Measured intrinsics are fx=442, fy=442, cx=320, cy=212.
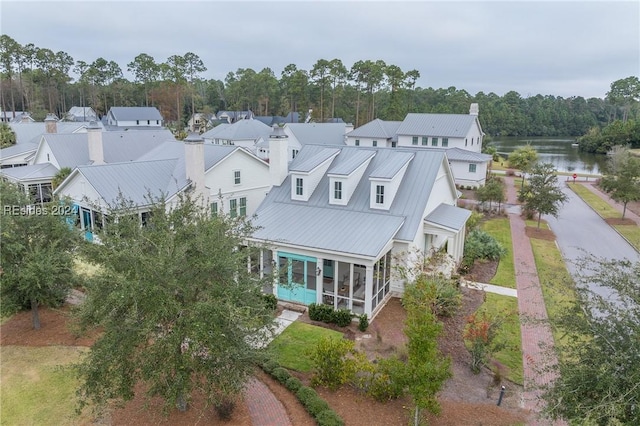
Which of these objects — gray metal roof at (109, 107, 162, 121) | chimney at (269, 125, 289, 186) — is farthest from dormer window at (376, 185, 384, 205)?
gray metal roof at (109, 107, 162, 121)

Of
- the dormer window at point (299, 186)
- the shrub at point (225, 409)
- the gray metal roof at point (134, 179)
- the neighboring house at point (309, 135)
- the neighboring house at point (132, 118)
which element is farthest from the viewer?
the neighboring house at point (132, 118)

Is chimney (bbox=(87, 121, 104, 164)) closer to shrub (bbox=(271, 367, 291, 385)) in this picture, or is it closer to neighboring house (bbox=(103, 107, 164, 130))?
shrub (bbox=(271, 367, 291, 385))

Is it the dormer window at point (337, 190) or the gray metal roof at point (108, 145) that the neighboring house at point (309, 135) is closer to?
the gray metal roof at point (108, 145)

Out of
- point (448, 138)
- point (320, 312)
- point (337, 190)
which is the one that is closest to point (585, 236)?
point (337, 190)

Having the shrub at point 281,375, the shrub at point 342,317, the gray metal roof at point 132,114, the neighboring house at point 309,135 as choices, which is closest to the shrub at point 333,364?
the shrub at point 281,375

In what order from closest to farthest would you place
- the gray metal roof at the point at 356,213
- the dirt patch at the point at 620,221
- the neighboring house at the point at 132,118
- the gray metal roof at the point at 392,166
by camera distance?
the gray metal roof at the point at 356,213 < the gray metal roof at the point at 392,166 < the dirt patch at the point at 620,221 < the neighboring house at the point at 132,118

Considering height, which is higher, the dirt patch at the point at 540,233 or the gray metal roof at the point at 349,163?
the gray metal roof at the point at 349,163

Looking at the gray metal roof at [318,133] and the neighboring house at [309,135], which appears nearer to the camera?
the neighboring house at [309,135]

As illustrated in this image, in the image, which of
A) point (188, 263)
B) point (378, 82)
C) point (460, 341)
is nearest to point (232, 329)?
point (188, 263)
